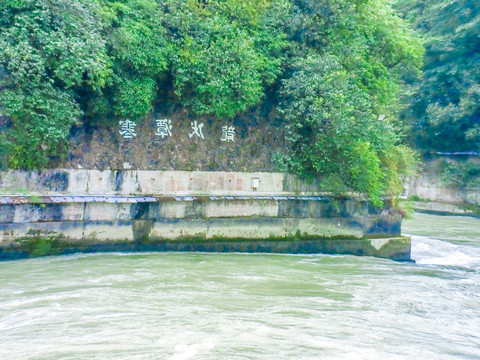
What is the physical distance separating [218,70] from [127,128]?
6.76ft

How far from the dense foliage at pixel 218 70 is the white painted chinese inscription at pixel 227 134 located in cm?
42

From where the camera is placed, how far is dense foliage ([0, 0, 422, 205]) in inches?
309

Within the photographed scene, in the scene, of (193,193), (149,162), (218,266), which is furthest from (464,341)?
(149,162)

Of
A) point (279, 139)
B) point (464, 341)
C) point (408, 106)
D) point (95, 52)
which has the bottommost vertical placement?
point (464, 341)

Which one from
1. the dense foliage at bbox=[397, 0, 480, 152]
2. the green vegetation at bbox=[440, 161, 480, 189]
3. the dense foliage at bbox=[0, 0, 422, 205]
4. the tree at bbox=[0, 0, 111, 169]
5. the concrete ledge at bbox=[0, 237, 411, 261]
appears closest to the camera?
the tree at bbox=[0, 0, 111, 169]

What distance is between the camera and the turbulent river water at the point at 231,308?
477 centimetres

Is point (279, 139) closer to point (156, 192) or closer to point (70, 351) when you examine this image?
point (156, 192)

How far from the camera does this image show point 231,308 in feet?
19.7

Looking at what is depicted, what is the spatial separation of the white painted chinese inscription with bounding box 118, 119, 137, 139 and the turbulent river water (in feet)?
7.53

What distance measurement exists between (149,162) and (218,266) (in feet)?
8.32

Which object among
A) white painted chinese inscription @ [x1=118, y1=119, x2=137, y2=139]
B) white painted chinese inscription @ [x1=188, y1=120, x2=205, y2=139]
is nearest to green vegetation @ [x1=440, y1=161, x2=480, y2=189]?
white painted chinese inscription @ [x1=188, y1=120, x2=205, y2=139]

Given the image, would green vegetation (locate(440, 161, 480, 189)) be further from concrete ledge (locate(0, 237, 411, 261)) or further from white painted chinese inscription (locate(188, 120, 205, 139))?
white painted chinese inscription (locate(188, 120, 205, 139))

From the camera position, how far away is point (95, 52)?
26.8 ft

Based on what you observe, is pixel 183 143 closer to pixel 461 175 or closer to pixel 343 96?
pixel 343 96
